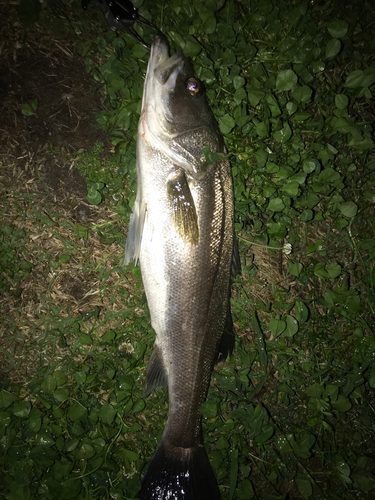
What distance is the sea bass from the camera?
2.23 metres

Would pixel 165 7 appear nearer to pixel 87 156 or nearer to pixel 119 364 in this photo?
pixel 87 156

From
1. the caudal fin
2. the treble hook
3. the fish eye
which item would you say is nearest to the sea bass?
the fish eye

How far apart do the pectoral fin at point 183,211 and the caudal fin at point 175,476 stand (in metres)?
1.71

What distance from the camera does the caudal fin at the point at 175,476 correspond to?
8.16 ft

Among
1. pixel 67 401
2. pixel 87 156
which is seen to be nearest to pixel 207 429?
pixel 67 401

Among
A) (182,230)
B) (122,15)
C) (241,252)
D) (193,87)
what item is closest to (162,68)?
(193,87)

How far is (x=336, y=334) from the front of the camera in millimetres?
3078

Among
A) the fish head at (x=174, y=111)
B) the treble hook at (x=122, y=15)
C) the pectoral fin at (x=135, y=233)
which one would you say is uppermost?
the treble hook at (x=122, y=15)

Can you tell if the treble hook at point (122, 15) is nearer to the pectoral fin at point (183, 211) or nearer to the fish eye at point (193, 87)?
the fish eye at point (193, 87)

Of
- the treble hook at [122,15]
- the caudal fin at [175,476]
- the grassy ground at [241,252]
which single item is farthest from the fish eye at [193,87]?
the caudal fin at [175,476]

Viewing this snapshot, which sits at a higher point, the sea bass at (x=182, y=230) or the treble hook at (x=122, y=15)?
the treble hook at (x=122, y=15)

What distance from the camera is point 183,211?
7.27 ft

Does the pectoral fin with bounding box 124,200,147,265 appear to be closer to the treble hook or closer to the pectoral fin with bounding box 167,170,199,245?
the pectoral fin with bounding box 167,170,199,245

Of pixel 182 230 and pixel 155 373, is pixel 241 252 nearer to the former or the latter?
pixel 182 230
